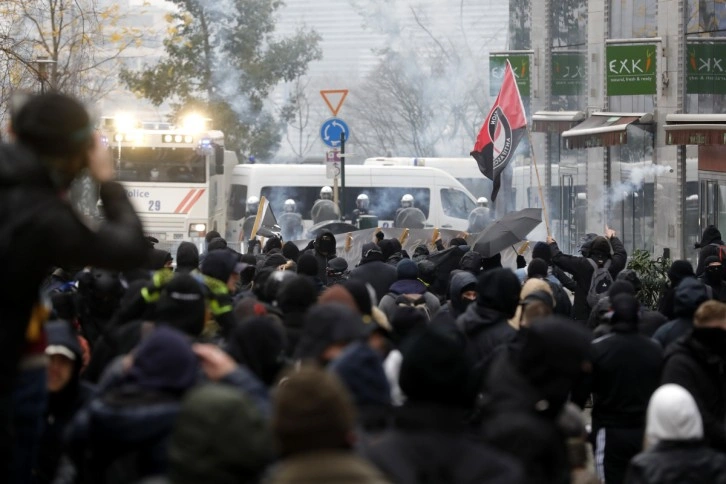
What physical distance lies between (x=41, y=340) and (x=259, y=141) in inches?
1730

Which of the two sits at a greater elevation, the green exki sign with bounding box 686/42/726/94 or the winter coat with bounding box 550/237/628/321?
the green exki sign with bounding box 686/42/726/94

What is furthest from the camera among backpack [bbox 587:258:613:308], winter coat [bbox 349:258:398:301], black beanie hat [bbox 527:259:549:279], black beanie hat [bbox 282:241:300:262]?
black beanie hat [bbox 282:241:300:262]

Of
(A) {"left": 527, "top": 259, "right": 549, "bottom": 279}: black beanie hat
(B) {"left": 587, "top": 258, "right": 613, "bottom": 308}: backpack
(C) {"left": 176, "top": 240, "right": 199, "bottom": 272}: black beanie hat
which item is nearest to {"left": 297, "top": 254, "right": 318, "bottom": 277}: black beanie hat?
(C) {"left": 176, "top": 240, "right": 199, "bottom": 272}: black beanie hat

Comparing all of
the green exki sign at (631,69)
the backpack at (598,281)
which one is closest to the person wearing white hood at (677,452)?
the backpack at (598,281)

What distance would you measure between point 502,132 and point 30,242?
14139 mm

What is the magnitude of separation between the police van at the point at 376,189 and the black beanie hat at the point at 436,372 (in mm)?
25565

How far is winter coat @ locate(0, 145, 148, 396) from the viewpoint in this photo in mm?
4406

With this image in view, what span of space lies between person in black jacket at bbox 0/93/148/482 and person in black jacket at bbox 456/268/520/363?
371 centimetres

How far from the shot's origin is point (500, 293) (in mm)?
8195

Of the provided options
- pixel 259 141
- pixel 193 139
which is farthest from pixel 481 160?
pixel 259 141

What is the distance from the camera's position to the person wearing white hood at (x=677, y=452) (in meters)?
6.24

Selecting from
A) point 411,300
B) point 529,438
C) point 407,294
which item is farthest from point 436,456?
point 407,294

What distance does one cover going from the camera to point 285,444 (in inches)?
159

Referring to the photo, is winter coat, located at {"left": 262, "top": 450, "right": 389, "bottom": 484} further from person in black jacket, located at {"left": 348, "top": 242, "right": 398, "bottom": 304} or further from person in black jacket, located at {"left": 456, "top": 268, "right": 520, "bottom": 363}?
person in black jacket, located at {"left": 348, "top": 242, "right": 398, "bottom": 304}
